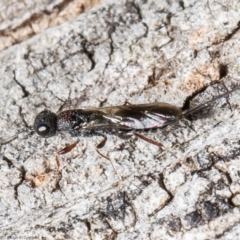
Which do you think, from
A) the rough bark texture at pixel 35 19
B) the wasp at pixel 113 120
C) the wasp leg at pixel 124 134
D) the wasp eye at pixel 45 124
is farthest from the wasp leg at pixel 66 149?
the rough bark texture at pixel 35 19

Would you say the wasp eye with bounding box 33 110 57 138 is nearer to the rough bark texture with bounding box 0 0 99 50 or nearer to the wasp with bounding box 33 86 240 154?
the wasp with bounding box 33 86 240 154

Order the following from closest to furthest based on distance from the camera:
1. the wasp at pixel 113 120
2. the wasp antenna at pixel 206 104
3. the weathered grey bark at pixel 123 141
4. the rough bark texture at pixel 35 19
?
the weathered grey bark at pixel 123 141, the wasp antenna at pixel 206 104, the wasp at pixel 113 120, the rough bark texture at pixel 35 19

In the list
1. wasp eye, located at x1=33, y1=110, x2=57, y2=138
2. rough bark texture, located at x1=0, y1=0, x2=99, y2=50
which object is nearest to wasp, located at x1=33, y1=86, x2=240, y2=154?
wasp eye, located at x1=33, y1=110, x2=57, y2=138

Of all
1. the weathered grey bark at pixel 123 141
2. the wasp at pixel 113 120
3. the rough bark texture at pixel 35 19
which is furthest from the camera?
the rough bark texture at pixel 35 19

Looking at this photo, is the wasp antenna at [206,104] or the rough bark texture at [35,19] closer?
the wasp antenna at [206,104]

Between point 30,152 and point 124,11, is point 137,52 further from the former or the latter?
point 30,152

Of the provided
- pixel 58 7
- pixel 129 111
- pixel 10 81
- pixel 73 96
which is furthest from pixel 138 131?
pixel 58 7

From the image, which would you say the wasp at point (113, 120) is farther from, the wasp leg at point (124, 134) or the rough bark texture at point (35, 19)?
the rough bark texture at point (35, 19)
